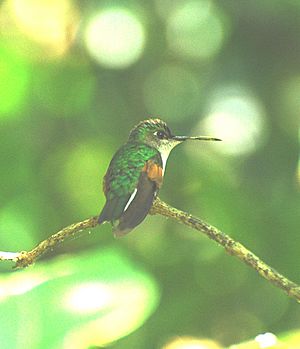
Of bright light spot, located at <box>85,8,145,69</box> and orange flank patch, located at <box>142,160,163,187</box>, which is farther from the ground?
orange flank patch, located at <box>142,160,163,187</box>

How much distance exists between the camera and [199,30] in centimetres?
175

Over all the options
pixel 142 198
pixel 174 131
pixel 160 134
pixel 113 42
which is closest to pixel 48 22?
pixel 113 42

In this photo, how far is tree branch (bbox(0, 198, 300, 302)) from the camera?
74 centimetres

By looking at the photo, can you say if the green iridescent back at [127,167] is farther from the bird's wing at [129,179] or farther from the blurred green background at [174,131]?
the blurred green background at [174,131]

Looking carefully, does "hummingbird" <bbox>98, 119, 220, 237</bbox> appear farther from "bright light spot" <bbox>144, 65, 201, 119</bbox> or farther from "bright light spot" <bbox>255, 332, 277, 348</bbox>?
"bright light spot" <bbox>144, 65, 201, 119</bbox>

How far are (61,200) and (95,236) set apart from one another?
3.7 inches

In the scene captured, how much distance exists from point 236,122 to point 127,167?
Result: 600 mm

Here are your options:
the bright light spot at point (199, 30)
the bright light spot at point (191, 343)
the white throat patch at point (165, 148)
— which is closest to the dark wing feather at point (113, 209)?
the white throat patch at point (165, 148)

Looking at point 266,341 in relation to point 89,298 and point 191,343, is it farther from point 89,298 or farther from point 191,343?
point 191,343

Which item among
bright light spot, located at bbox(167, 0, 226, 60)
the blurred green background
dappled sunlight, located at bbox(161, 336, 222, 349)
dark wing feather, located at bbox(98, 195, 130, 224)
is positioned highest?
dark wing feather, located at bbox(98, 195, 130, 224)

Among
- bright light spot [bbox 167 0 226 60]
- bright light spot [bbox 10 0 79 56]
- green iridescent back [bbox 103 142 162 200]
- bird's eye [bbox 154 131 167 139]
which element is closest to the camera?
green iridescent back [bbox 103 142 162 200]

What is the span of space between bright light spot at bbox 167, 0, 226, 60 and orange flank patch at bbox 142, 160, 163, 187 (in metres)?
0.78

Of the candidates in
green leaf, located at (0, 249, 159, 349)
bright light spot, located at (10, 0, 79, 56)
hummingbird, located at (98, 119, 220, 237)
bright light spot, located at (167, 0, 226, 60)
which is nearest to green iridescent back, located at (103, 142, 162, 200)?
hummingbird, located at (98, 119, 220, 237)

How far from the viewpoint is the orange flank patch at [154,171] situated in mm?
981
